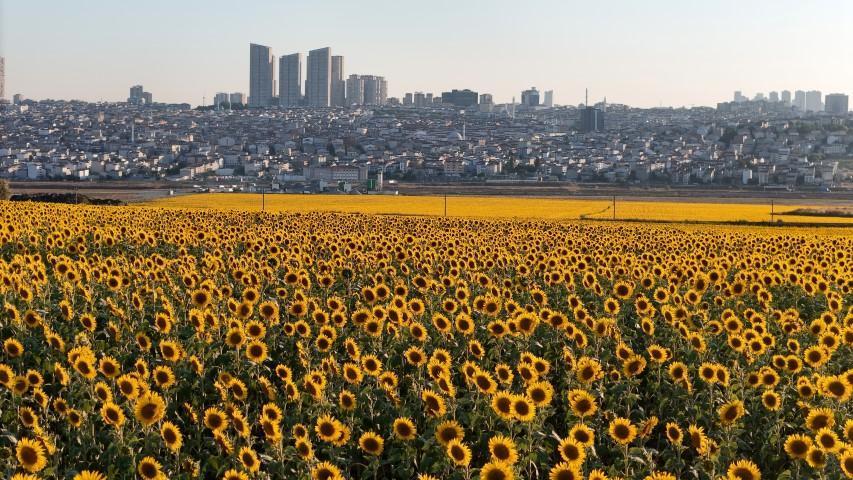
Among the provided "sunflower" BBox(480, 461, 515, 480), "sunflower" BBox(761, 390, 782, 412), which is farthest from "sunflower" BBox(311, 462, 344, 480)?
"sunflower" BBox(761, 390, 782, 412)

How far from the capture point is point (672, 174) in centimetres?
14238

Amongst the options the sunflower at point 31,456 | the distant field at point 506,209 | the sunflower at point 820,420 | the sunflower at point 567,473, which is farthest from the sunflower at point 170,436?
the distant field at point 506,209

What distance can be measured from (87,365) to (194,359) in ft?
3.09

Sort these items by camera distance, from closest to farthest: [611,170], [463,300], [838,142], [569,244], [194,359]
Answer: [194,359]
[463,300]
[569,244]
[611,170]
[838,142]

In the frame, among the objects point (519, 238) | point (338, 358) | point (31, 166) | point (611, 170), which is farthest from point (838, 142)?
point (338, 358)

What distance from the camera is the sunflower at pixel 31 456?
4996 millimetres

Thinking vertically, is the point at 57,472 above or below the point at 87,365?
below

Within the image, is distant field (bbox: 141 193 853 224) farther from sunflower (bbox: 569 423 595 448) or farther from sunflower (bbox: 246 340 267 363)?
sunflower (bbox: 569 423 595 448)

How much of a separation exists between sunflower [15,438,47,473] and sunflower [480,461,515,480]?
234 cm

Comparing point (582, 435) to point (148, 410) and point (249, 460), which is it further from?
point (148, 410)

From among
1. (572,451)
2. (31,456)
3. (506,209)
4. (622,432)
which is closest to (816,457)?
(622,432)

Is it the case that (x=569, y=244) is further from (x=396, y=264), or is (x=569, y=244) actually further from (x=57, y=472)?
(x=57, y=472)

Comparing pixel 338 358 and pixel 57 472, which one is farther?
pixel 338 358

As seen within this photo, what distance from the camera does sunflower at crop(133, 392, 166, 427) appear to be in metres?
5.73
